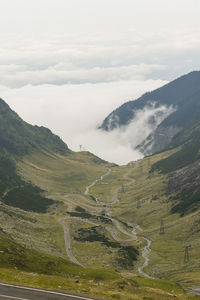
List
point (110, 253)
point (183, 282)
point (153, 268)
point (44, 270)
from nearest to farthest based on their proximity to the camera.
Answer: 1. point (44, 270)
2. point (183, 282)
3. point (153, 268)
4. point (110, 253)

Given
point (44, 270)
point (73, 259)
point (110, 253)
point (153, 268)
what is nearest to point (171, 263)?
point (153, 268)

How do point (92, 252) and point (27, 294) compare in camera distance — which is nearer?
point (27, 294)

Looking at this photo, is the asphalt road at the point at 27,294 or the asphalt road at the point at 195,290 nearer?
the asphalt road at the point at 27,294

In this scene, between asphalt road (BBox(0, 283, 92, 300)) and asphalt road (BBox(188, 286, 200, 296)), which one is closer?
asphalt road (BBox(0, 283, 92, 300))

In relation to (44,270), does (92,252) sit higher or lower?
higher

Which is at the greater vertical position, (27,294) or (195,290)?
(195,290)

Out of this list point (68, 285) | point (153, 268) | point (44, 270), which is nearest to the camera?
point (68, 285)

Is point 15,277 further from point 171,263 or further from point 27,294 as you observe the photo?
point 171,263

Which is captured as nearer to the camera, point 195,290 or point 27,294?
point 27,294
